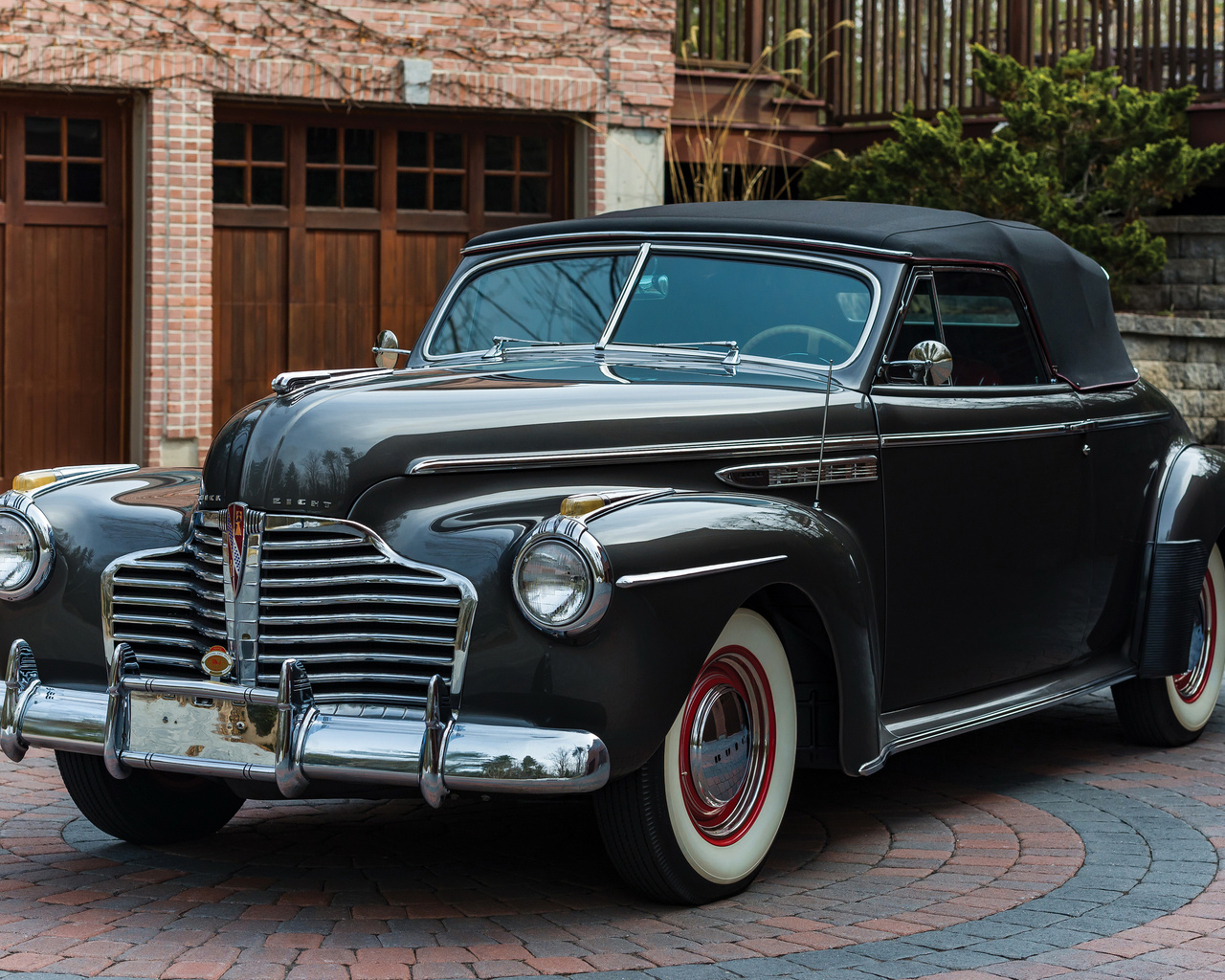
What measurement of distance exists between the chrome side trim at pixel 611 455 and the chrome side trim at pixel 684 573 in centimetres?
38

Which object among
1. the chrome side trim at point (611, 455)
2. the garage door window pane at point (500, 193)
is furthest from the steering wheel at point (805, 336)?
the garage door window pane at point (500, 193)

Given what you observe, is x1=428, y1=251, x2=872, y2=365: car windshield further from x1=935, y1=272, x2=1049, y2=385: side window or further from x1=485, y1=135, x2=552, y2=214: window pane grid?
x1=485, y1=135, x2=552, y2=214: window pane grid

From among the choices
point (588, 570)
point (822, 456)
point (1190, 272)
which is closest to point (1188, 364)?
point (1190, 272)

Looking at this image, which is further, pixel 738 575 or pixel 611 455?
pixel 611 455

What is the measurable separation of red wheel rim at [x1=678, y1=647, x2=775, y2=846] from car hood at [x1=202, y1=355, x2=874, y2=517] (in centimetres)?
58

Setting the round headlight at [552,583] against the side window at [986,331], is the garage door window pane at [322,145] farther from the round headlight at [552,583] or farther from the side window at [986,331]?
the round headlight at [552,583]

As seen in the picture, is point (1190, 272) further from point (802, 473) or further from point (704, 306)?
point (802, 473)

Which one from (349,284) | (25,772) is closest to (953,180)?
(349,284)

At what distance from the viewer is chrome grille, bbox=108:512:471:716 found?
394 centimetres

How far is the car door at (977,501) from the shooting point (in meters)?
5.00

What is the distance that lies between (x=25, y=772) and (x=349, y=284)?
23.8 feet

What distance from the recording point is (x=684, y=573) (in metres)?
4.01

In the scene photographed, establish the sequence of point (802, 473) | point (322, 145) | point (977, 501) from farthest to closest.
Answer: point (322, 145) < point (977, 501) < point (802, 473)

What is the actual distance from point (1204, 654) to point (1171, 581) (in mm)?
688
